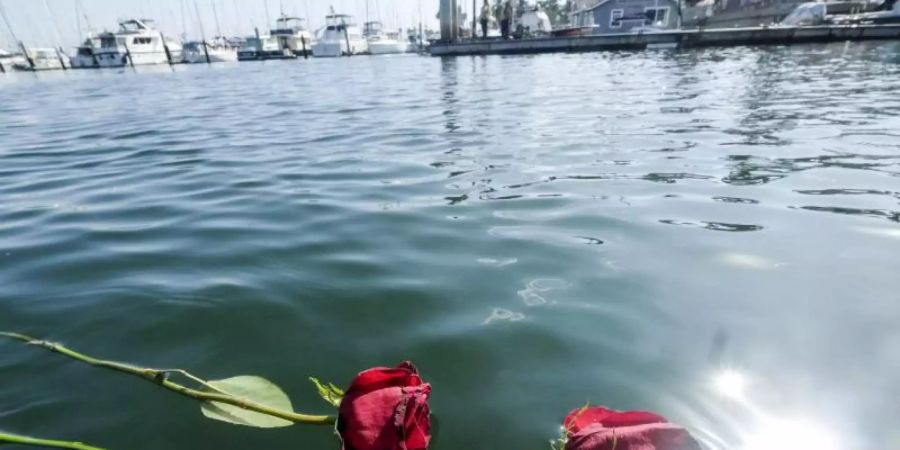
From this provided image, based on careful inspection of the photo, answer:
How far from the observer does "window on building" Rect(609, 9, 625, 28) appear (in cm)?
5703

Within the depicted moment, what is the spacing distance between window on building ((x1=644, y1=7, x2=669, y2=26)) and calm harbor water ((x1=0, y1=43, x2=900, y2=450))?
2236 inches

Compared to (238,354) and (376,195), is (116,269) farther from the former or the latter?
(376,195)

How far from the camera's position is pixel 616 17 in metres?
57.2

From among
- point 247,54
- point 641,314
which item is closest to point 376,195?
point 641,314

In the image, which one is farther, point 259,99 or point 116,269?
point 259,99

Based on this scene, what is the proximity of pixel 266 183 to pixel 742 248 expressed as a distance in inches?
194

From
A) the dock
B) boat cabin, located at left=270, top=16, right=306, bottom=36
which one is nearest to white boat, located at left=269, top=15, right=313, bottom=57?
boat cabin, located at left=270, top=16, right=306, bottom=36

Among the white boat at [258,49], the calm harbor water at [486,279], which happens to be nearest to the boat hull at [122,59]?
the white boat at [258,49]

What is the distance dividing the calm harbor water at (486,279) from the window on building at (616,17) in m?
57.2

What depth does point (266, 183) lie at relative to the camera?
550 cm

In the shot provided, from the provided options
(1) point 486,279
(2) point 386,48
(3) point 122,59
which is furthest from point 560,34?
(3) point 122,59

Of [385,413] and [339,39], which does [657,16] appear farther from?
[385,413]

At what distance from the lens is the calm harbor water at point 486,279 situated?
6.37ft

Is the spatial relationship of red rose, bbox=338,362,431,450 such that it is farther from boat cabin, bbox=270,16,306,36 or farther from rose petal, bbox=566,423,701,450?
boat cabin, bbox=270,16,306,36
